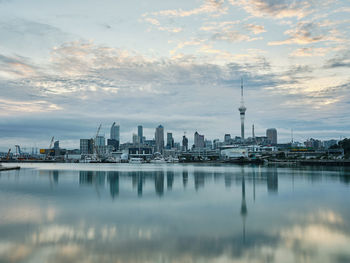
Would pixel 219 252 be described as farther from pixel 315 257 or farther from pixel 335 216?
pixel 335 216

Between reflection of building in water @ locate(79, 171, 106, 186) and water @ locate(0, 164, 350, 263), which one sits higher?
water @ locate(0, 164, 350, 263)

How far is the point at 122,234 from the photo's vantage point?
16.3 metres

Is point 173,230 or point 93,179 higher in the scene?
point 173,230

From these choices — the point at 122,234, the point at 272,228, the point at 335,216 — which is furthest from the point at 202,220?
the point at 335,216

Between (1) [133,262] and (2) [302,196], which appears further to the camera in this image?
(2) [302,196]

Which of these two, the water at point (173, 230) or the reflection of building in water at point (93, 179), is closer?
the water at point (173, 230)

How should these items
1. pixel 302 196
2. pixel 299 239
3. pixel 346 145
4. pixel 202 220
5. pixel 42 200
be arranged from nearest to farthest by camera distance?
1. pixel 299 239
2. pixel 202 220
3. pixel 42 200
4. pixel 302 196
5. pixel 346 145

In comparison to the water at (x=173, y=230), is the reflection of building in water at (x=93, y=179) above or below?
below

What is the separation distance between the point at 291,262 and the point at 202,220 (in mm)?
7792

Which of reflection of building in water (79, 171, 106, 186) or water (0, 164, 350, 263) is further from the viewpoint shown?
reflection of building in water (79, 171, 106, 186)

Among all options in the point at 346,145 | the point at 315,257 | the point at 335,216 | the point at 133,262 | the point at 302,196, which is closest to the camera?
the point at 133,262

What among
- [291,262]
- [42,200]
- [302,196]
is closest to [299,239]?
[291,262]

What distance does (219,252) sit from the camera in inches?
535

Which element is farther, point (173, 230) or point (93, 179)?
point (93, 179)
